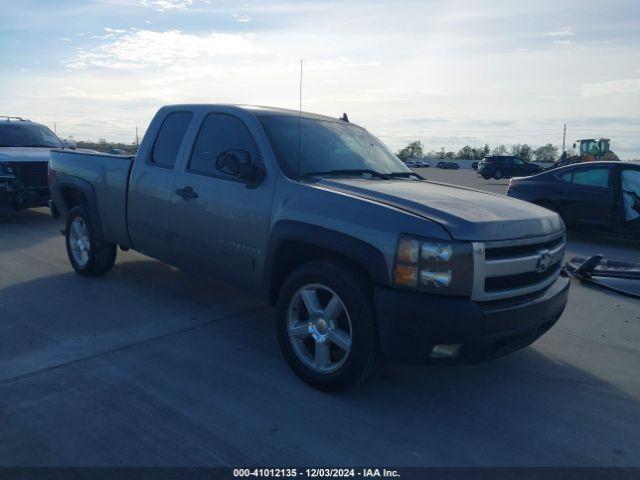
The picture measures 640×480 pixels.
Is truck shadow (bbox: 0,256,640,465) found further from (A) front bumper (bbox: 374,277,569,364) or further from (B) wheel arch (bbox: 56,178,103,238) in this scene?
(B) wheel arch (bbox: 56,178,103,238)

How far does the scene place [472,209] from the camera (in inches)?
145

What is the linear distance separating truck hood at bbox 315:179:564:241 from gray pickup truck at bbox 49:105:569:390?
14 millimetres

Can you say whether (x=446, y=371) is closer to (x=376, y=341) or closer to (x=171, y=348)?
(x=376, y=341)

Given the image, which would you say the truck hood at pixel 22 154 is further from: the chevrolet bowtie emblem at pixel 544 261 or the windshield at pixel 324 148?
the chevrolet bowtie emblem at pixel 544 261

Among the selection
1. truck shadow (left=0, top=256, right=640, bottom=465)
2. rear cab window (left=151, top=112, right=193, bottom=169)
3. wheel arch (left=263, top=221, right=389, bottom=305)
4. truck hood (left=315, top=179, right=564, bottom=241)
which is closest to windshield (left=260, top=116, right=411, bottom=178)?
truck hood (left=315, top=179, right=564, bottom=241)

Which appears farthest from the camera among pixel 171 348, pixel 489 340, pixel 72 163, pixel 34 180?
pixel 34 180

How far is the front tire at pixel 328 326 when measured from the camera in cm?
347

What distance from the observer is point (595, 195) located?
948 cm

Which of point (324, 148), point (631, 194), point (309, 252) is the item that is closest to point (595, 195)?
point (631, 194)

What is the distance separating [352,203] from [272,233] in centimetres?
72

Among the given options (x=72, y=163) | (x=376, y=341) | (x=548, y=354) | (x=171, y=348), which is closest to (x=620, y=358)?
(x=548, y=354)

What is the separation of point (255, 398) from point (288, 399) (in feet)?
0.71

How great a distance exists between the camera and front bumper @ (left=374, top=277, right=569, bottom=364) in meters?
3.23

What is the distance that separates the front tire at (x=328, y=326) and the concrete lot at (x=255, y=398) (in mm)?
194
